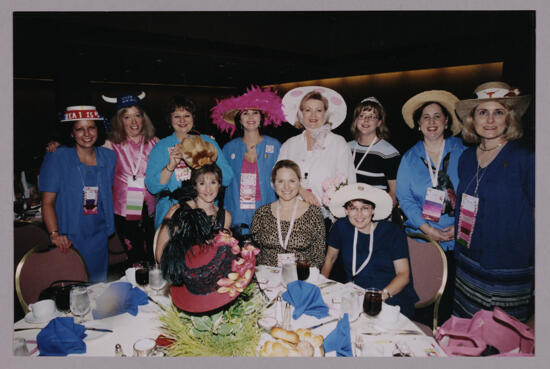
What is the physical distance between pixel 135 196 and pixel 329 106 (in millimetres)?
2049

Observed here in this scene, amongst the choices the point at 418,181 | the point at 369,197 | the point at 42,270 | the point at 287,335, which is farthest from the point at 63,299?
the point at 418,181

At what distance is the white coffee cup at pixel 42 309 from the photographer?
5.23 ft

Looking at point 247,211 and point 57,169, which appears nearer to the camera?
point 57,169

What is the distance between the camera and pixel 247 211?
125 inches

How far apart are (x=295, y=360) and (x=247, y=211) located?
183 cm

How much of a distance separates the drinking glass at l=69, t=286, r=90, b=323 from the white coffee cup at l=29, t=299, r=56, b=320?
13 cm

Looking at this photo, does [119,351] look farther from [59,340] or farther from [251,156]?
[251,156]

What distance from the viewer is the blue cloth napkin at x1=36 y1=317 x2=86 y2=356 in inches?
53.9

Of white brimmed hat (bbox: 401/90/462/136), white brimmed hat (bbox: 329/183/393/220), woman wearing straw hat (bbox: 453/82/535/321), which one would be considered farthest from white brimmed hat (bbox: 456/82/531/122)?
white brimmed hat (bbox: 329/183/393/220)

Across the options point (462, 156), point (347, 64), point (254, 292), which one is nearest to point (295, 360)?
point (254, 292)

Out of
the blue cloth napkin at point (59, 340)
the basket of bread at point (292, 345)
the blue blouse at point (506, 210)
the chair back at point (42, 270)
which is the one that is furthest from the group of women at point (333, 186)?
the blue cloth napkin at point (59, 340)

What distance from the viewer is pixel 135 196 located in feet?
10.0

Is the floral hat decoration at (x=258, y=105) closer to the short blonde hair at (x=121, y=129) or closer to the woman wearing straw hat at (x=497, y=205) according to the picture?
the short blonde hair at (x=121, y=129)

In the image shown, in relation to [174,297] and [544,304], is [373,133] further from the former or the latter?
[174,297]
